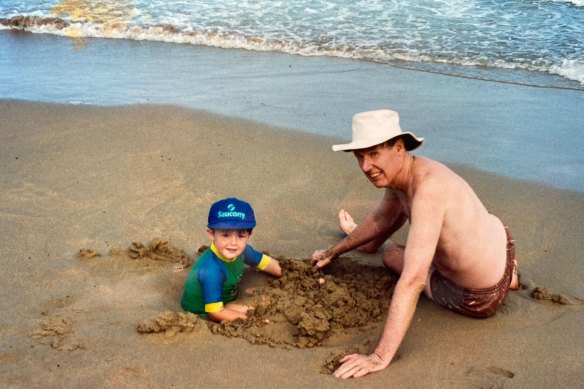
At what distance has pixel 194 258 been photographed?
4.10m

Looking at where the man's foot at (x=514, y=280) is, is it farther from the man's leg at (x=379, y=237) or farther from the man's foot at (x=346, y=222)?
the man's foot at (x=346, y=222)

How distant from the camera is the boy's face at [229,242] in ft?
11.3

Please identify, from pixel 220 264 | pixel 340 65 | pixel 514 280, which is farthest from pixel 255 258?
pixel 340 65

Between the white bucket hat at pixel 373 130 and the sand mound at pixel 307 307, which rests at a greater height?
the white bucket hat at pixel 373 130

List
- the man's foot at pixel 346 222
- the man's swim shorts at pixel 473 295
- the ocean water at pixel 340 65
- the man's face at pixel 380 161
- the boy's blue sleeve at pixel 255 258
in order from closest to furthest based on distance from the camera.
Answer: the man's face at pixel 380 161, the man's swim shorts at pixel 473 295, the boy's blue sleeve at pixel 255 258, the man's foot at pixel 346 222, the ocean water at pixel 340 65

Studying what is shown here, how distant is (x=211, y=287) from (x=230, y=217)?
1.27ft

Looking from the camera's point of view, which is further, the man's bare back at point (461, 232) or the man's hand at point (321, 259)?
the man's hand at point (321, 259)

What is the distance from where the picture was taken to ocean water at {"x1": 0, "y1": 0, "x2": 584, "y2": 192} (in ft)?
19.2

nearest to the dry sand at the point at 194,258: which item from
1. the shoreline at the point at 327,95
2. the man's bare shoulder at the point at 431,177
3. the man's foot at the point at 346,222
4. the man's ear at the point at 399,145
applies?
the man's foot at the point at 346,222

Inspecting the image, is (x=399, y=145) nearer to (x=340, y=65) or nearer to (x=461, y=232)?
(x=461, y=232)

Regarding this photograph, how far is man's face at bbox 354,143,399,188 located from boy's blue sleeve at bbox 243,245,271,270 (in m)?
0.94

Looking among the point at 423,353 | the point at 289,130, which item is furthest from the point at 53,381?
the point at 289,130

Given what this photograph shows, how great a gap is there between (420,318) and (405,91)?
154 inches

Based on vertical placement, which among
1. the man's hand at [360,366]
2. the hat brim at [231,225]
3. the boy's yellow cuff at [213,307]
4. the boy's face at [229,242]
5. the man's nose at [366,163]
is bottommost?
the boy's yellow cuff at [213,307]
